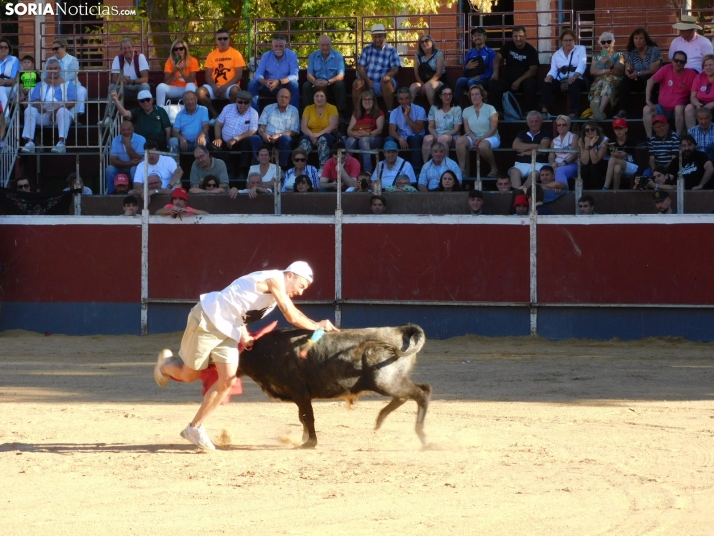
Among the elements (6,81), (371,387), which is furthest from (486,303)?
(6,81)

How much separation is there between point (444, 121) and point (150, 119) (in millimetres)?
4475

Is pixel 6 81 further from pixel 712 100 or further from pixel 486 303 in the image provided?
pixel 712 100

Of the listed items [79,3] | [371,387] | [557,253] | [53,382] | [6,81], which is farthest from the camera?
[79,3]

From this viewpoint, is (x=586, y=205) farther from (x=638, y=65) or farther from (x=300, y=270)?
(x=300, y=270)

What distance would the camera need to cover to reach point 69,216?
14.8m

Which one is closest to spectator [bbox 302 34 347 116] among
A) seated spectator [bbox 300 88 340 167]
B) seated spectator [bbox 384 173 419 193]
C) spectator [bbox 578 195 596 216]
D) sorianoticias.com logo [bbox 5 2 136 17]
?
seated spectator [bbox 300 88 340 167]

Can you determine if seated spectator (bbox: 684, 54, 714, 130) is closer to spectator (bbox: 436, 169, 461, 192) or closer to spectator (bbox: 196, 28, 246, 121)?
spectator (bbox: 436, 169, 461, 192)

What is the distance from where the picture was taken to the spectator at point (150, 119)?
16219mm

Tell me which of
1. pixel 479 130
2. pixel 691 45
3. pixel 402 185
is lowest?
pixel 402 185

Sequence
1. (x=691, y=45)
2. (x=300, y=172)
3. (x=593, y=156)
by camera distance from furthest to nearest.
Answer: (x=691, y=45) → (x=300, y=172) → (x=593, y=156)

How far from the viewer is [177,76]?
57.0ft

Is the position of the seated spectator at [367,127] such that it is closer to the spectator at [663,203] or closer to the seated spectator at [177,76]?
the seated spectator at [177,76]

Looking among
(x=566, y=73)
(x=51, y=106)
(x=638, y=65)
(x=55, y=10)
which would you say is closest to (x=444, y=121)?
(x=566, y=73)

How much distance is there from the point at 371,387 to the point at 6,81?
472 inches
